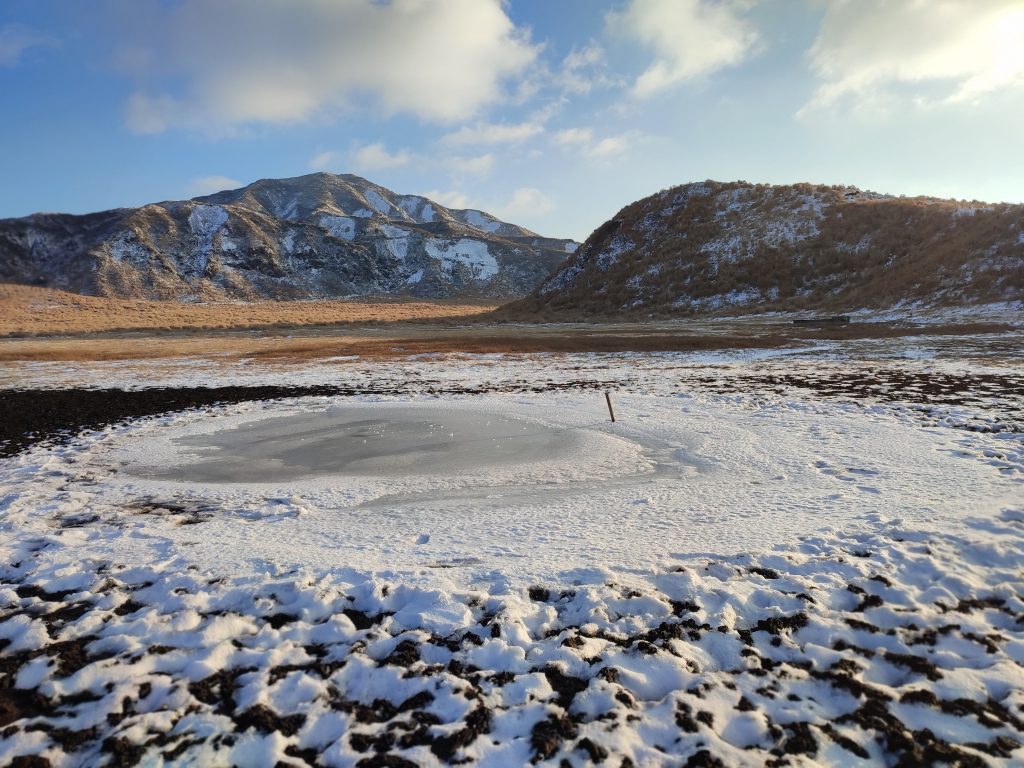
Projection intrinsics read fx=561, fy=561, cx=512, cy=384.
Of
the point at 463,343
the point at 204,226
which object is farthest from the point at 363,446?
the point at 204,226

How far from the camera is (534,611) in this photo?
5.17 m

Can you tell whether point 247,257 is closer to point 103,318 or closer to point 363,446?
point 103,318

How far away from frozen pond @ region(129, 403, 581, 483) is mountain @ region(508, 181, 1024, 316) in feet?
121

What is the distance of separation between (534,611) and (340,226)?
7030 inches

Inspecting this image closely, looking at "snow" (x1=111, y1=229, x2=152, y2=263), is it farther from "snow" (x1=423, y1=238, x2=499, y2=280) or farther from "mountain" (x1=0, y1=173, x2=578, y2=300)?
"snow" (x1=423, y1=238, x2=499, y2=280)

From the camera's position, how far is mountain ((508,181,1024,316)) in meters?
39.7

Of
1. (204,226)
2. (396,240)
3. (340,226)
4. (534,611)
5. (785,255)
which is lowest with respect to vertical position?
(534,611)

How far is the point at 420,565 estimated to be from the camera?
6.18 m

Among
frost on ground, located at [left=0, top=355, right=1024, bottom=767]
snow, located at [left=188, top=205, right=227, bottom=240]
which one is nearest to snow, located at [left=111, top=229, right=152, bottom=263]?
snow, located at [left=188, top=205, right=227, bottom=240]

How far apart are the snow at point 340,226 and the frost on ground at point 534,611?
16559 centimetres

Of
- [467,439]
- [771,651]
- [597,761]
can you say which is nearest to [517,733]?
[597,761]

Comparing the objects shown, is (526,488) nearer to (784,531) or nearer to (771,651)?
(784,531)

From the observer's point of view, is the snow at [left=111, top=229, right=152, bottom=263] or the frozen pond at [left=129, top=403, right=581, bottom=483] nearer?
the frozen pond at [left=129, top=403, right=581, bottom=483]

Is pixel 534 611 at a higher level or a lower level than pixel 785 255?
lower
